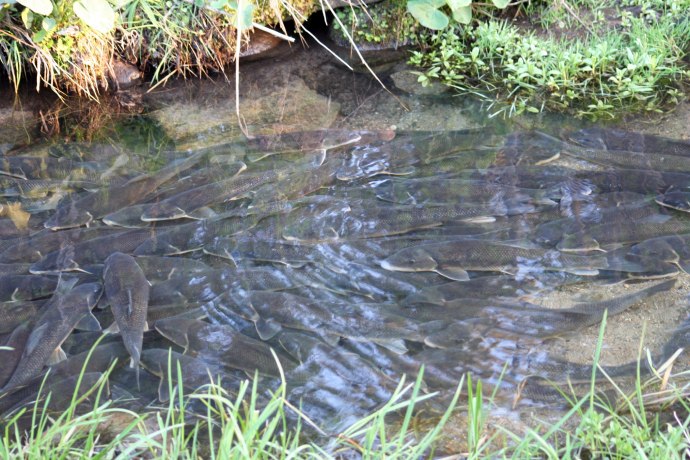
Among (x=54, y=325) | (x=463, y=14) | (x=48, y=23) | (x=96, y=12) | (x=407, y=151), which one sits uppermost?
(x=96, y=12)

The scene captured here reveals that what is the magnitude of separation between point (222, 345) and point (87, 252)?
1.32m

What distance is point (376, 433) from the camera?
2.78 m

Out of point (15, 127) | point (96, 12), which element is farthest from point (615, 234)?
point (15, 127)

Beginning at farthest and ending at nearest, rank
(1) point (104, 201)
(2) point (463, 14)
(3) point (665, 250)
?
(2) point (463, 14) < (1) point (104, 201) < (3) point (665, 250)

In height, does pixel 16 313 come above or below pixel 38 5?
below

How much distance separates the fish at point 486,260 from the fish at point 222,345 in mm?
986

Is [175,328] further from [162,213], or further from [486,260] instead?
[486,260]

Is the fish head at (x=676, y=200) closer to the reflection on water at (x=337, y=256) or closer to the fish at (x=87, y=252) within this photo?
the reflection on water at (x=337, y=256)

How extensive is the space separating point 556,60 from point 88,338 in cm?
447

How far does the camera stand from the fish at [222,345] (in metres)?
3.48

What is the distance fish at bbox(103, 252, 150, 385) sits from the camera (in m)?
3.67

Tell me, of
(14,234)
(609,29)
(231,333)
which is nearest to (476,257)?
(231,333)

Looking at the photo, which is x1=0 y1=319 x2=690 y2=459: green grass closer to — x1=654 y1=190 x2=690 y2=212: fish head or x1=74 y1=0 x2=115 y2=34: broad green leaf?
x1=654 y1=190 x2=690 y2=212: fish head

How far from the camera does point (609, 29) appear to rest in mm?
6352
